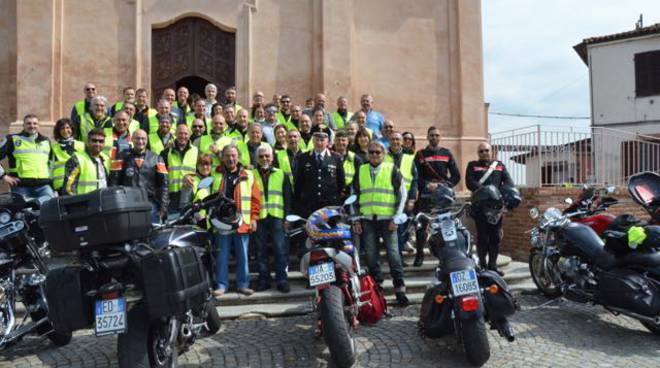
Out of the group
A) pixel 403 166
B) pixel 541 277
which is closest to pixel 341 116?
pixel 403 166

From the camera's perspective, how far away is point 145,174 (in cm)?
622

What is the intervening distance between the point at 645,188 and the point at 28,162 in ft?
23.8

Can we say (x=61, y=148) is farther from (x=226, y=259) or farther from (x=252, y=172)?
(x=226, y=259)

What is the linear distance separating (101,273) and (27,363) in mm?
1609

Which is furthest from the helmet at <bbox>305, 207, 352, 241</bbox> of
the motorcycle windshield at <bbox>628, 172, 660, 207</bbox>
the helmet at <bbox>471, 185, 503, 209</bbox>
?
the motorcycle windshield at <bbox>628, 172, 660, 207</bbox>

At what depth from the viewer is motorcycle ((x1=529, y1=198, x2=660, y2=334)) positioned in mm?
4824

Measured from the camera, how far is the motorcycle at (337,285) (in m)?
3.98

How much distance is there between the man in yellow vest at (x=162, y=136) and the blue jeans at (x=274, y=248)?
1.93 meters

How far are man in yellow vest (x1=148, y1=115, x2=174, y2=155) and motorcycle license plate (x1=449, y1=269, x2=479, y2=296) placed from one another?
4562 mm

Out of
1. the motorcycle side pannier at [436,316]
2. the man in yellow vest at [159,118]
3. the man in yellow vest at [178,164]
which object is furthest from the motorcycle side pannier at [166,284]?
the man in yellow vest at [159,118]

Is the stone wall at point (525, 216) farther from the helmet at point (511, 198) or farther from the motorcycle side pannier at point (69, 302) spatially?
the motorcycle side pannier at point (69, 302)

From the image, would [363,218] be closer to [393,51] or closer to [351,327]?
[351,327]

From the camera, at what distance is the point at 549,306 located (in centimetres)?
609

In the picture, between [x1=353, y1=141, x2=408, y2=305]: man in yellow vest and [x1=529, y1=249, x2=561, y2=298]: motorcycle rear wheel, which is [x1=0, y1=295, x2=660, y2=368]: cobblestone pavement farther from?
[x1=529, y1=249, x2=561, y2=298]: motorcycle rear wheel
